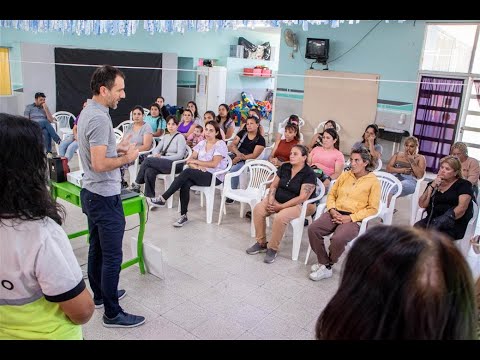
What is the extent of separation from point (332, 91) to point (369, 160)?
4.95 metres

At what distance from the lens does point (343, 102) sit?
26.3ft

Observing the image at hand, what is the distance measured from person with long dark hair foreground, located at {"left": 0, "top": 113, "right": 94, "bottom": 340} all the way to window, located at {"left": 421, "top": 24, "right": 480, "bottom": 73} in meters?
7.18

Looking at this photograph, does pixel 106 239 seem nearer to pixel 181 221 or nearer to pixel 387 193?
pixel 181 221

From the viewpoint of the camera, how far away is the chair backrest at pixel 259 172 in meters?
4.61

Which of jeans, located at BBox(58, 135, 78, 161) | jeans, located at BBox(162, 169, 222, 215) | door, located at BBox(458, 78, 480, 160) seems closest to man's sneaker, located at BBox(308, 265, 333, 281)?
jeans, located at BBox(162, 169, 222, 215)

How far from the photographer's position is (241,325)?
2.73 meters

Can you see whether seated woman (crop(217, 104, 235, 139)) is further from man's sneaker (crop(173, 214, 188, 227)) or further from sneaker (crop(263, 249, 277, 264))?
sneaker (crop(263, 249, 277, 264))

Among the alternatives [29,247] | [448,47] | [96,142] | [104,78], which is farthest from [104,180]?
[448,47]

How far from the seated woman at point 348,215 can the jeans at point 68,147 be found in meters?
4.03

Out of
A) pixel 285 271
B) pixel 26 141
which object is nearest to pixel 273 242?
pixel 285 271

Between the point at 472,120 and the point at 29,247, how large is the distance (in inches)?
292

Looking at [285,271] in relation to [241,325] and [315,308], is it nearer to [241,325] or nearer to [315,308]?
[315,308]

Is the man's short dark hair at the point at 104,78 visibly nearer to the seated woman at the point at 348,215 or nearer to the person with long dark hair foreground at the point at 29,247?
the person with long dark hair foreground at the point at 29,247
